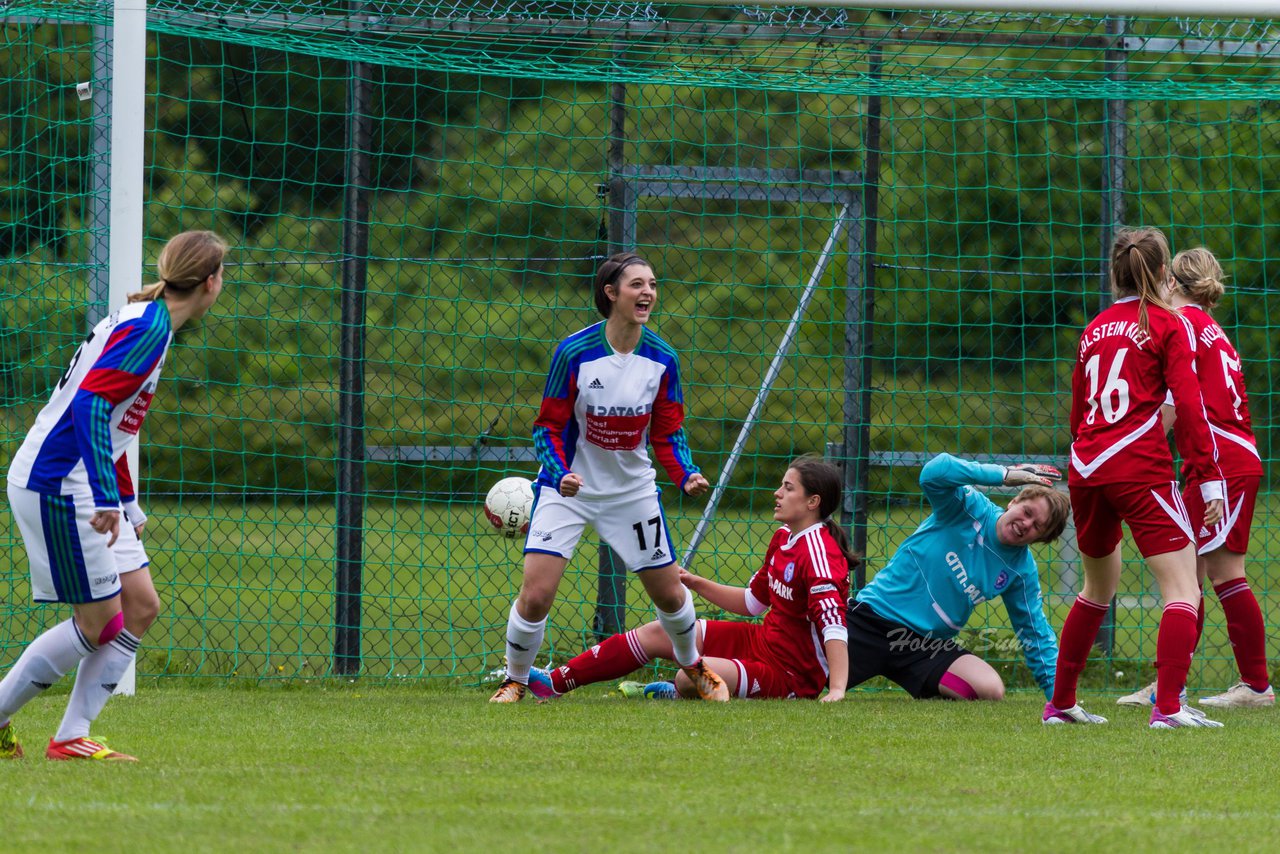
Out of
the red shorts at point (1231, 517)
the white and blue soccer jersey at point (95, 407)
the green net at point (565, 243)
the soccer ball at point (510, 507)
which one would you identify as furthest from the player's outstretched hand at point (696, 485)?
the white and blue soccer jersey at point (95, 407)

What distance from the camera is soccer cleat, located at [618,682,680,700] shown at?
20.3ft

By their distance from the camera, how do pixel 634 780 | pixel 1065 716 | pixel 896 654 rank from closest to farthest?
pixel 634 780
pixel 1065 716
pixel 896 654

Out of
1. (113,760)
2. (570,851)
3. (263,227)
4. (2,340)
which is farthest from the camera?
(263,227)

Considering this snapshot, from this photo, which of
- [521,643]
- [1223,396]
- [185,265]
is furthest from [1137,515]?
[185,265]

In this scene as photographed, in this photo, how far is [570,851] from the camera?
9.75ft

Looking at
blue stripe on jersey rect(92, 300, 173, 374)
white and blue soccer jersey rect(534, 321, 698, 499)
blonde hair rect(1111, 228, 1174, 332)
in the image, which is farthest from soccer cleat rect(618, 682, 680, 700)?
blue stripe on jersey rect(92, 300, 173, 374)

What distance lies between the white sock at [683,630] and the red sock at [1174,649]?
177 centimetres

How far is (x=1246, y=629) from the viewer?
5.91 metres

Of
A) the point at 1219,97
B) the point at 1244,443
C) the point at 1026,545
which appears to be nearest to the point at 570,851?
the point at 1026,545

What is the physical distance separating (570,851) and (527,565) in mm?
2784

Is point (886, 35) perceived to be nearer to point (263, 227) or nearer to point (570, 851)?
point (570, 851)

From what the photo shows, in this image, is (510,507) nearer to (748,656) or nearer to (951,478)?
(748,656)

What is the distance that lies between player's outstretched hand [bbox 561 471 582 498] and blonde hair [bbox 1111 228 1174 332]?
203 cm

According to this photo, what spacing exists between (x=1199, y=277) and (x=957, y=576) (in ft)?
5.00
